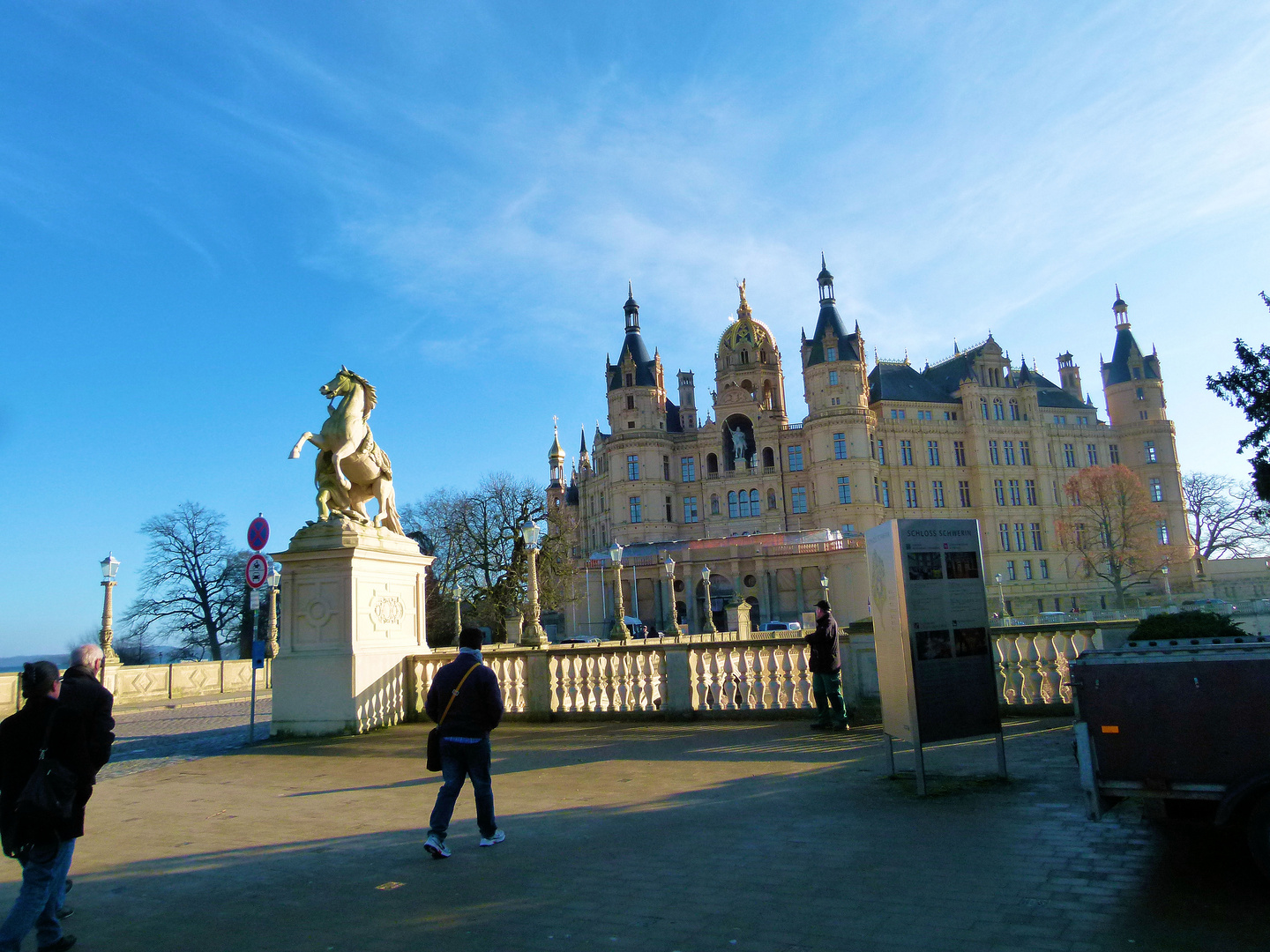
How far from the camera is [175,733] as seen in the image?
1539cm

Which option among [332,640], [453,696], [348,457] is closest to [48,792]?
[453,696]

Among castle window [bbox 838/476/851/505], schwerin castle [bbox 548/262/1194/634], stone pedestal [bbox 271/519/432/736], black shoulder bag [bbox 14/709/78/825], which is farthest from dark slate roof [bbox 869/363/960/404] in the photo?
black shoulder bag [bbox 14/709/78/825]

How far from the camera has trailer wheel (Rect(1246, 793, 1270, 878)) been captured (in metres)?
4.20

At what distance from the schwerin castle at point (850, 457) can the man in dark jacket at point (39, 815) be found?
202 feet

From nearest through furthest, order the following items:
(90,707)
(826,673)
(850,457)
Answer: (90,707)
(826,673)
(850,457)

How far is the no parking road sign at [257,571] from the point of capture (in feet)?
40.2

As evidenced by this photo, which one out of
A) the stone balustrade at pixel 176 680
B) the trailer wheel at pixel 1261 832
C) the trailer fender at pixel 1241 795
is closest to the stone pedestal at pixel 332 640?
the trailer fender at pixel 1241 795

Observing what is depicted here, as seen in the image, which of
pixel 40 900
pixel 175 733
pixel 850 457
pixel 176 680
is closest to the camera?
pixel 40 900

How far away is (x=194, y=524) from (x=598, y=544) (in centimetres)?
3706

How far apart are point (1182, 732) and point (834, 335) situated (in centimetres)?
7178

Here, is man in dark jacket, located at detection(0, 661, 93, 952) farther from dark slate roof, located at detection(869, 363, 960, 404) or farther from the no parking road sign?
dark slate roof, located at detection(869, 363, 960, 404)

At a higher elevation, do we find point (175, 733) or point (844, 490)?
point (844, 490)

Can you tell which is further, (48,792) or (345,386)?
(345,386)

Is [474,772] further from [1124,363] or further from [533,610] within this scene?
[1124,363]
